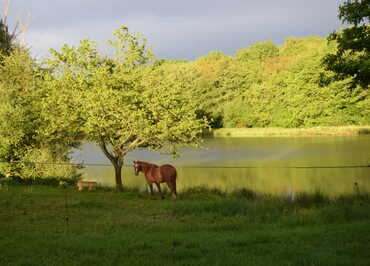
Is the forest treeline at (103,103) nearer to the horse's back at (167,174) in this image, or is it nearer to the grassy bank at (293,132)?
the horse's back at (167,174)

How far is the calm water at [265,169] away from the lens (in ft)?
64.1

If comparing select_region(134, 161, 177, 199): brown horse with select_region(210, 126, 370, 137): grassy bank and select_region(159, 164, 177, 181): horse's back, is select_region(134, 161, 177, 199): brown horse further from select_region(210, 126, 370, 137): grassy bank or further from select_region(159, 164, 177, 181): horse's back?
select_region(210, 126, 370, 137): grassy bank

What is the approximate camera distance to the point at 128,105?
595 inches

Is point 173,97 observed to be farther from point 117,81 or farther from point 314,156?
point 314,156

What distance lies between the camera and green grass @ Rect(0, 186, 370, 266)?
595 cm

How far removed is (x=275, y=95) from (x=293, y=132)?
972 cm

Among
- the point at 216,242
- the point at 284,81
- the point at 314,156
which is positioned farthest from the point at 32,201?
the point at 284,81

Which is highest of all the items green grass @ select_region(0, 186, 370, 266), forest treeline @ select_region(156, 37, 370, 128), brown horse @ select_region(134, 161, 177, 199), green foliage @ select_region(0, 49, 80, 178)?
forest treeline @ select_region(156, 37, 370, 128)

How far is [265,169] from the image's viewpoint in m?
25.6

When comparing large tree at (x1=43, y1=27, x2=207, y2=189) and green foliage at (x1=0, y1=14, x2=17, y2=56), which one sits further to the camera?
green foliage at (x1=0, y1=14, x2=17, y2=56)

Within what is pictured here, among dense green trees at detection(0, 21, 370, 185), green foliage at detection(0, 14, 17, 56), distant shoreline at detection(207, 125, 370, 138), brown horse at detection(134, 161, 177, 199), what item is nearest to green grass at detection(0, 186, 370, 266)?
brown horse at detection(134, 161, 177, 199)

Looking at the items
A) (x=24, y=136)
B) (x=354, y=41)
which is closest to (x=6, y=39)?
(x=24, y=136)

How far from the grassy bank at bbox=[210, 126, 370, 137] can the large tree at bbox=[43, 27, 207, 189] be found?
38.9 meters

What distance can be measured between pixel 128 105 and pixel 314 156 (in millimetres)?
20228
